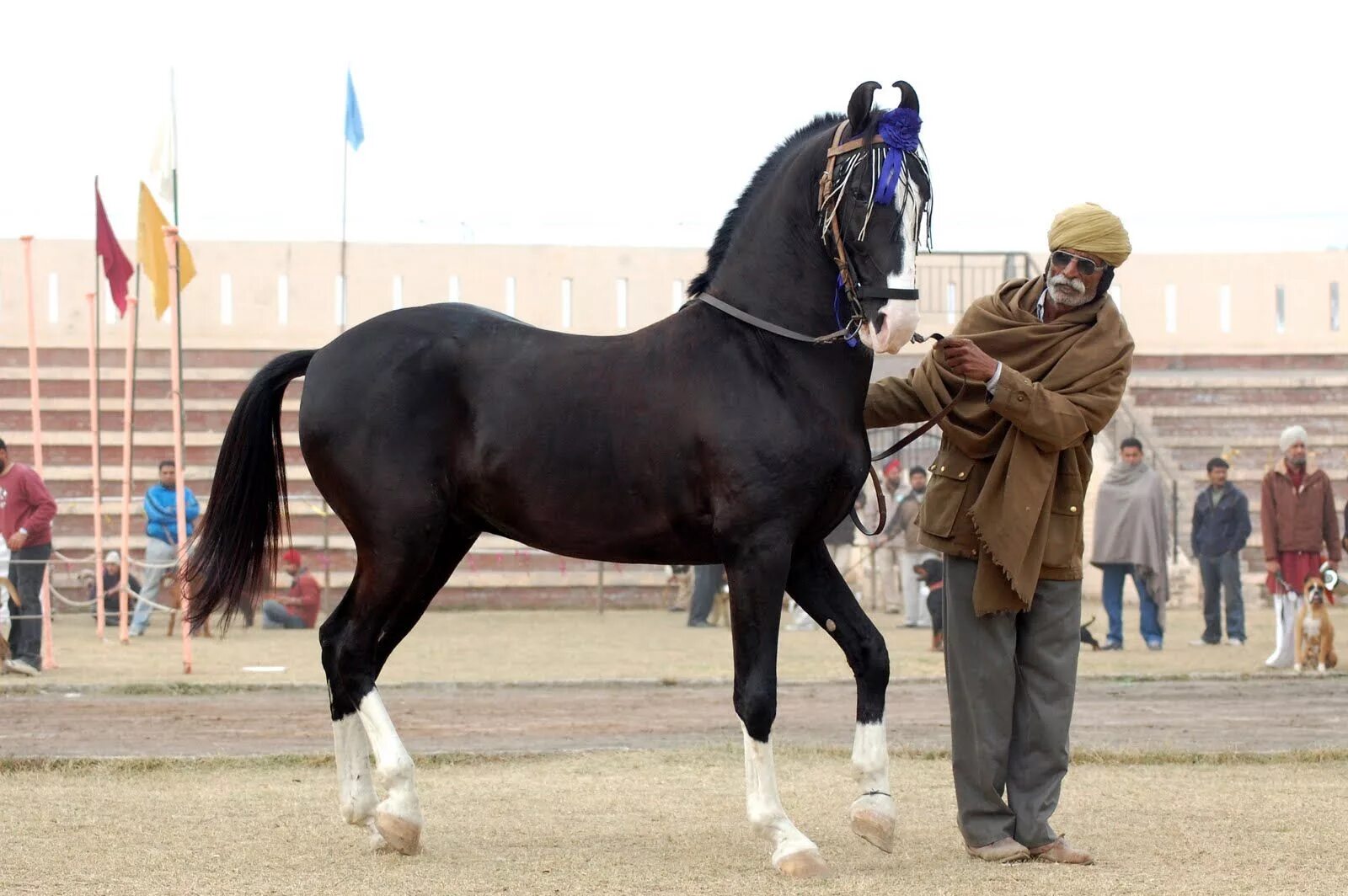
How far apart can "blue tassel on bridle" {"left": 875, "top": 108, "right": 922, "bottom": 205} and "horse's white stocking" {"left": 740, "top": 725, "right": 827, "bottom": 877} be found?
1.75 metres

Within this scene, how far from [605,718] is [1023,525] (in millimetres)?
5068

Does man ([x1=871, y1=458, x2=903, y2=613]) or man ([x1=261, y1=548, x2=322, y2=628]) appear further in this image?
man ([x1=871, y1=458, x2=903, y2=613])

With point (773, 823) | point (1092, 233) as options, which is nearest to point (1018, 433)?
point (1092, 233)

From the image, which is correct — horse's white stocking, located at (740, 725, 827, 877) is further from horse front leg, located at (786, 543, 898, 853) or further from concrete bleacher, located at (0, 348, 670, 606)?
concrete bleacher, located at (0, 348, 670, 606)

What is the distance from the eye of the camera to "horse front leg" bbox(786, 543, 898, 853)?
225 inches

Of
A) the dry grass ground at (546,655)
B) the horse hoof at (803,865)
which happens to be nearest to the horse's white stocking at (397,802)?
the horse hoof at (803,865)

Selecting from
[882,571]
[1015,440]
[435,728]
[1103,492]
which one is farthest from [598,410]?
[882,571]

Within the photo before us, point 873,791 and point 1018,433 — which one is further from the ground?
point 1018,433

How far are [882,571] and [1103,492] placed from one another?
20.3 feet

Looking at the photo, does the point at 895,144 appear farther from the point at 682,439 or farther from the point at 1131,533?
the point at 1131,533

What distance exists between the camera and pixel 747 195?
6004 millimetres

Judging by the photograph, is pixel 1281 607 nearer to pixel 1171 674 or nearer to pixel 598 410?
pixel 1171 674

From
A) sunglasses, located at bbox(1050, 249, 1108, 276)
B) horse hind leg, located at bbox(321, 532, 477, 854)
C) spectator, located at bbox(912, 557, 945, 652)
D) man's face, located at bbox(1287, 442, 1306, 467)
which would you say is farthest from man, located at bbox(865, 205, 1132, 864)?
man's face, located at bbox(1287, 442, 1306, 467)

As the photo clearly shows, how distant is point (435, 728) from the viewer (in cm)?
991
